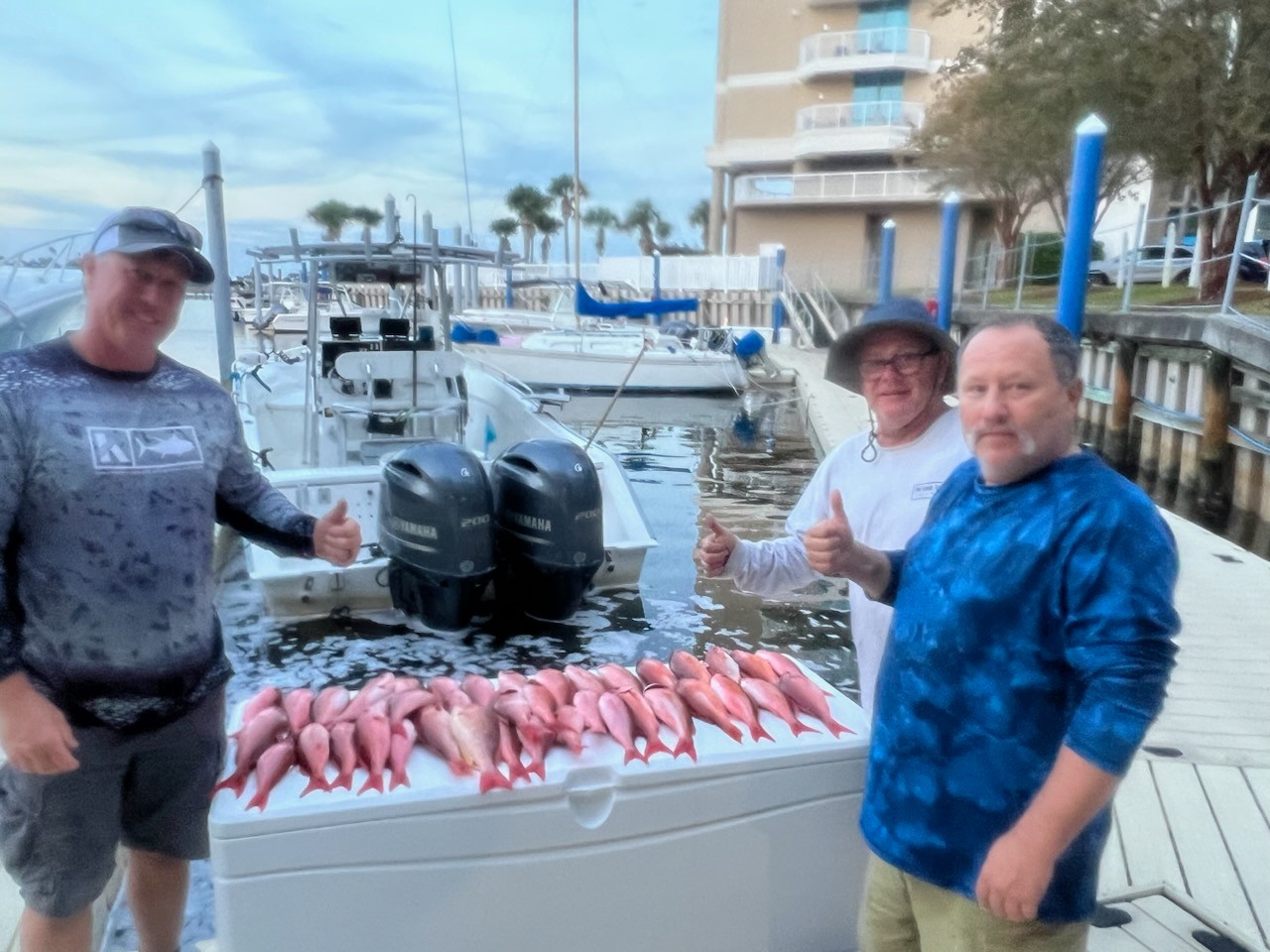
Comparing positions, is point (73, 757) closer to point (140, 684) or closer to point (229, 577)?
point (140, 684)

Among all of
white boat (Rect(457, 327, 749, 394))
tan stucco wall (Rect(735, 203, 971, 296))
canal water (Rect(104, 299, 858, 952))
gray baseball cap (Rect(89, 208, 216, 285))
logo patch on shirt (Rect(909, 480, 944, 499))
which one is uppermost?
tan stucco wall (Rect(735, 203, 971, 296))

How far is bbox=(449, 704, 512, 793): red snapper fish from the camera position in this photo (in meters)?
1.98

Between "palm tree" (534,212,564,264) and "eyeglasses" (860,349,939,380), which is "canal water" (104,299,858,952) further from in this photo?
"palm tree" (534,212,564,264)

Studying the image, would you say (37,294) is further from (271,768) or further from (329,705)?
(271,768)

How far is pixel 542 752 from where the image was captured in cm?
209

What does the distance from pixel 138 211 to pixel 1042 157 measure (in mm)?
22416

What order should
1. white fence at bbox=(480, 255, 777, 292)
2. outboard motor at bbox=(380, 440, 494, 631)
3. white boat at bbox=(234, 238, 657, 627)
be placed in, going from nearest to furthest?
outboard motor at bbox=(380, 440, 494, 631)
white boat at bbox=(234, 238, 657, 627)
white fence at bbox=(480, 255, 777, 292)

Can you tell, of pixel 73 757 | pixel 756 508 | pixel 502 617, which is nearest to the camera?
pixel 73 757

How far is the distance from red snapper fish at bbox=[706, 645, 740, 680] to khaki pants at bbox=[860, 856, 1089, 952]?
71 centimetres

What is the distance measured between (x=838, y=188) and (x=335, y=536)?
1438 inches

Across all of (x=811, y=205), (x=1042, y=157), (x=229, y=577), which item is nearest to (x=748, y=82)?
(x=811, y=205)

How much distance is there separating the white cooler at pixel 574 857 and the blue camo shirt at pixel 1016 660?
417 mm

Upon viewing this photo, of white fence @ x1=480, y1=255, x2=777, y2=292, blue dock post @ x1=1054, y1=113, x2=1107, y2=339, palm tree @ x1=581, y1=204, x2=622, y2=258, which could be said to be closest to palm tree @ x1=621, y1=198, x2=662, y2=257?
palm tree @ x1=581, y1=204, x2=622, y2=258

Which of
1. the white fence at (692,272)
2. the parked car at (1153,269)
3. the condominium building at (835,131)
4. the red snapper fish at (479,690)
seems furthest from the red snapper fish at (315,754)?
the condominium building at (835,131)
